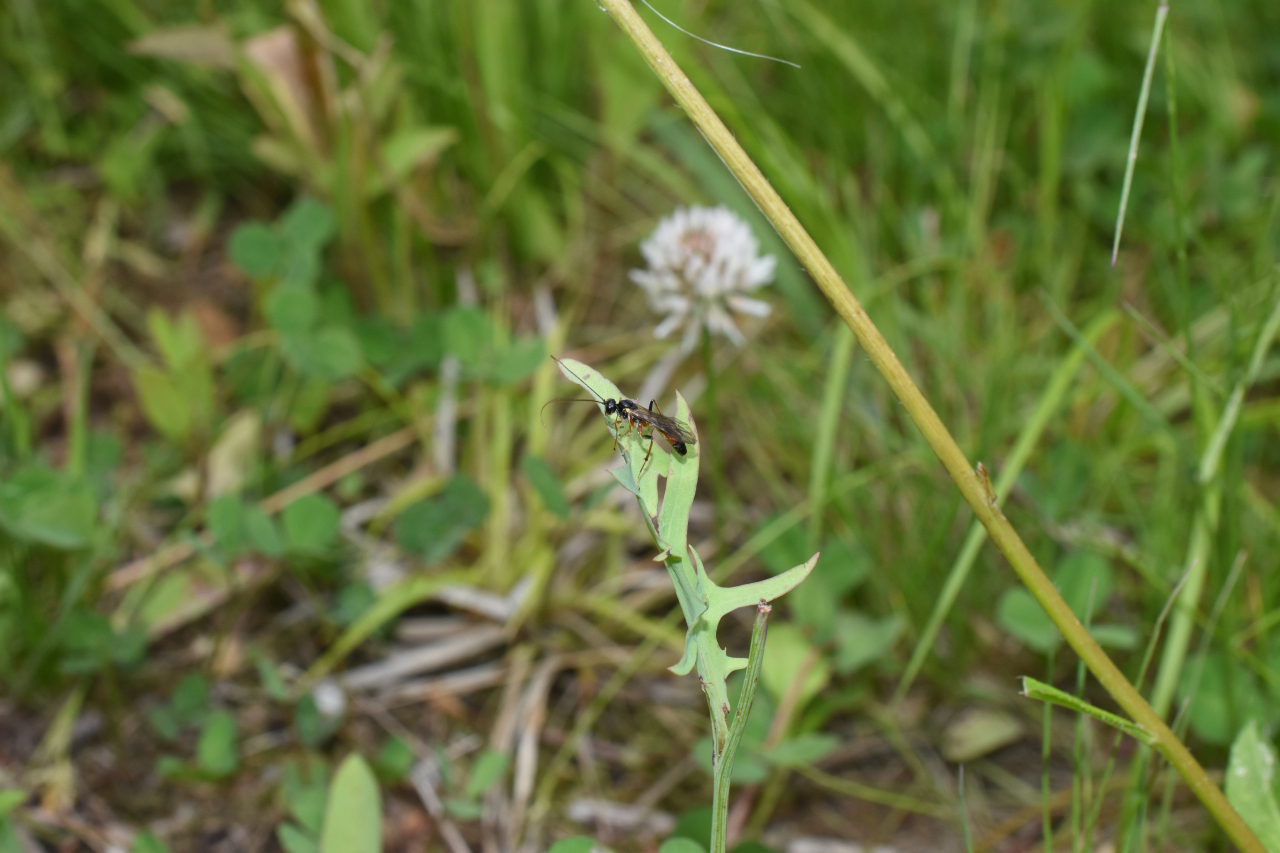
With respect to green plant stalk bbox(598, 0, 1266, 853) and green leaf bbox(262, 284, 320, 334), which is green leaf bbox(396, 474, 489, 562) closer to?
green leaf bbox(262, 284, 320, 334)

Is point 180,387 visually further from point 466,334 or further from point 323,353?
point 466,334

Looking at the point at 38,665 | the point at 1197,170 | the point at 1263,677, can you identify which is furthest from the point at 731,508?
the point at 1197,170

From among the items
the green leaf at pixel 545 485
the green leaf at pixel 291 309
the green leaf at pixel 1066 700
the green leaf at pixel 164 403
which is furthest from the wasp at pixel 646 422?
the green leaf at pixel 164 403

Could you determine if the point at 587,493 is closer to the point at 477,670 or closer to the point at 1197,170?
the point at 477,670

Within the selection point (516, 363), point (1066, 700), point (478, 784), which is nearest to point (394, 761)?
point (478, 784)

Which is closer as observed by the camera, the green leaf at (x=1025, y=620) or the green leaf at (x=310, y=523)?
the green leaf at (x=1025, y=620)

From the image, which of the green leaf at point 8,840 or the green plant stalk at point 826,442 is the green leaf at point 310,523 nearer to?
the green leaf at point 8,840
